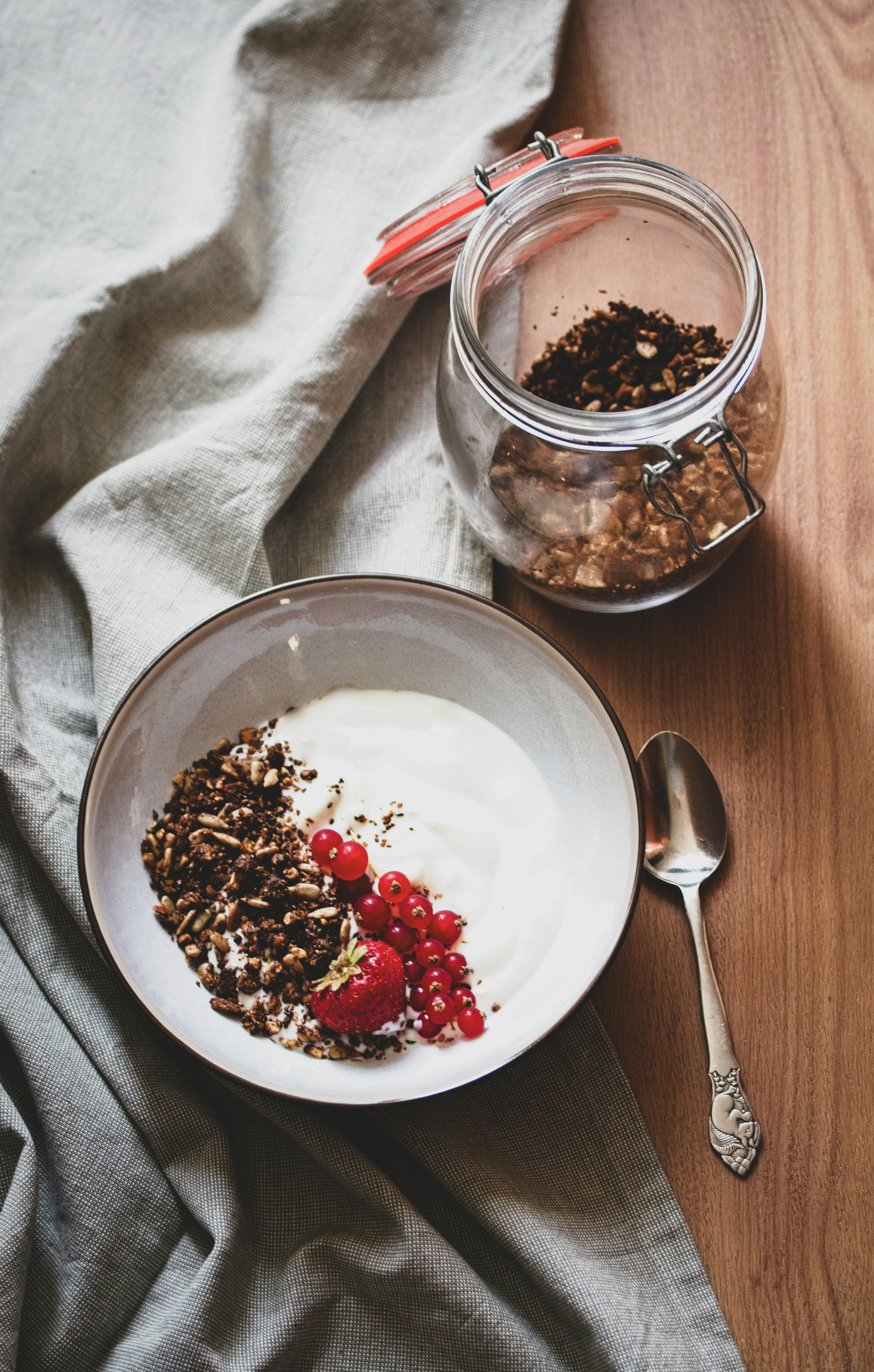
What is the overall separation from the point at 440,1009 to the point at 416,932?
77 millimetres

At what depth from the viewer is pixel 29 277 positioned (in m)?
1.25

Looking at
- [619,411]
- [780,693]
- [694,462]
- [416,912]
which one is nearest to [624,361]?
[619,411]

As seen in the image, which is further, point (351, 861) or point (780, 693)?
point (780, 693)

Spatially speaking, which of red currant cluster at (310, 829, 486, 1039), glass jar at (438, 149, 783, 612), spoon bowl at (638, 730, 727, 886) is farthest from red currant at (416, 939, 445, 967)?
glass jar at (438, 149, 783, 612)

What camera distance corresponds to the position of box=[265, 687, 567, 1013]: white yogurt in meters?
1.02

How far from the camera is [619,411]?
1.04 m

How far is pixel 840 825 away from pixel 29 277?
1110 mm

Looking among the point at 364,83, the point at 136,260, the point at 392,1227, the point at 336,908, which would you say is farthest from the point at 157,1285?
the point at 364,83

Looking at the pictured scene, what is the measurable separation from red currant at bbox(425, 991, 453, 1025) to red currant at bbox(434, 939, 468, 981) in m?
0.02

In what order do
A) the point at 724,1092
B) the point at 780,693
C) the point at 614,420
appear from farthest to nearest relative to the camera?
the point at 780,693 → the point at 724,1092 → the point at 614,420

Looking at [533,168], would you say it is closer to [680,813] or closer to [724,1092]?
[680,813]

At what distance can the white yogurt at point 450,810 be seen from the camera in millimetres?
1023

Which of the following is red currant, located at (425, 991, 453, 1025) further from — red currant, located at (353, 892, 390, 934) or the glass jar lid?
the glass jar lid

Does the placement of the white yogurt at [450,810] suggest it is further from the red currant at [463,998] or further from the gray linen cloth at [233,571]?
the gray linen cloth at [233,571]
